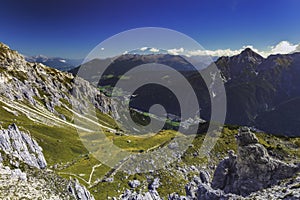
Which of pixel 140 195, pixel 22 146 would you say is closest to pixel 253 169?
pixel 140 195

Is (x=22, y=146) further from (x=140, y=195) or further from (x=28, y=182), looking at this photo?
(x=28, y=182)

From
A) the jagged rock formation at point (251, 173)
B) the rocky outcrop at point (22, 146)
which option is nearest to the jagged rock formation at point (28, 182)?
the jagged rock formation at point (251, 173)

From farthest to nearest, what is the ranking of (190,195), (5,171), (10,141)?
(10,141)
(190,195)
(5,171)

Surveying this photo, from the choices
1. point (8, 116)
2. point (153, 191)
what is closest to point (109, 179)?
point (153, 191)

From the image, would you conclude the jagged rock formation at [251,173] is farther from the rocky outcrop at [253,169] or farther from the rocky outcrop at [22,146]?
the rocky outcrop at [22,146]

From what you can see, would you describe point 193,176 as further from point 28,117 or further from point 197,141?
point 28,117

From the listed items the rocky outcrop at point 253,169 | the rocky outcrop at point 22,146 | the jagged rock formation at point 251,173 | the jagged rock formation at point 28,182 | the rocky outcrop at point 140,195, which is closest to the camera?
the jagged rock formation at point 28,182
